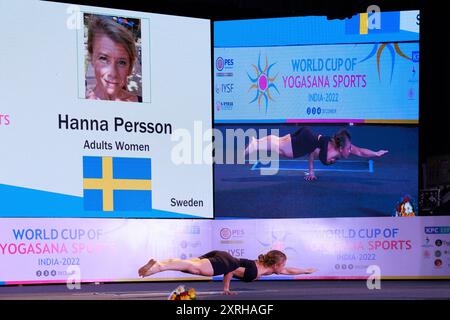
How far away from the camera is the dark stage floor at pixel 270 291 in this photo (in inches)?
157

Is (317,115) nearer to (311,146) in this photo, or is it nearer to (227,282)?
(311,146)

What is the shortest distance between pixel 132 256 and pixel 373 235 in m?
1.33

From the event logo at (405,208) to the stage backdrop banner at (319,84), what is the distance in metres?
0.44

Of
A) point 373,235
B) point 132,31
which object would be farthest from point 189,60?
point 373,235

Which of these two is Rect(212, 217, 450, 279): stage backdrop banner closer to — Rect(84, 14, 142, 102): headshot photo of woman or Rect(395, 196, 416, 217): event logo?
Rect(395, 196, 416, 217): event logo

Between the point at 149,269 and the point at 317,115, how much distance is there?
1263 millimetres

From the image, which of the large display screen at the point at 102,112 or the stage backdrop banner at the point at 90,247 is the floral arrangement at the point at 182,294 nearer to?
the stage backdrop banner at the point at 90,247

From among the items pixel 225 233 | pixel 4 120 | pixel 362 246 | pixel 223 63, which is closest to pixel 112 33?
pixel 223 63

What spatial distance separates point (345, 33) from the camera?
4.30 metres

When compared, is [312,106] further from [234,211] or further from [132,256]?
[132,256]

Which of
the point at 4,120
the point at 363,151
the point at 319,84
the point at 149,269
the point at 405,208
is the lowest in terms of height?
the point at 149,269

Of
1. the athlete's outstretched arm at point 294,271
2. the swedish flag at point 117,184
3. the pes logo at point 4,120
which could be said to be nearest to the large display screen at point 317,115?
the athlete's outstretched arm at point 294,271

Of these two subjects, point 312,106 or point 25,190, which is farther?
point 312,106

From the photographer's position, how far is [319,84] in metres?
4.29
